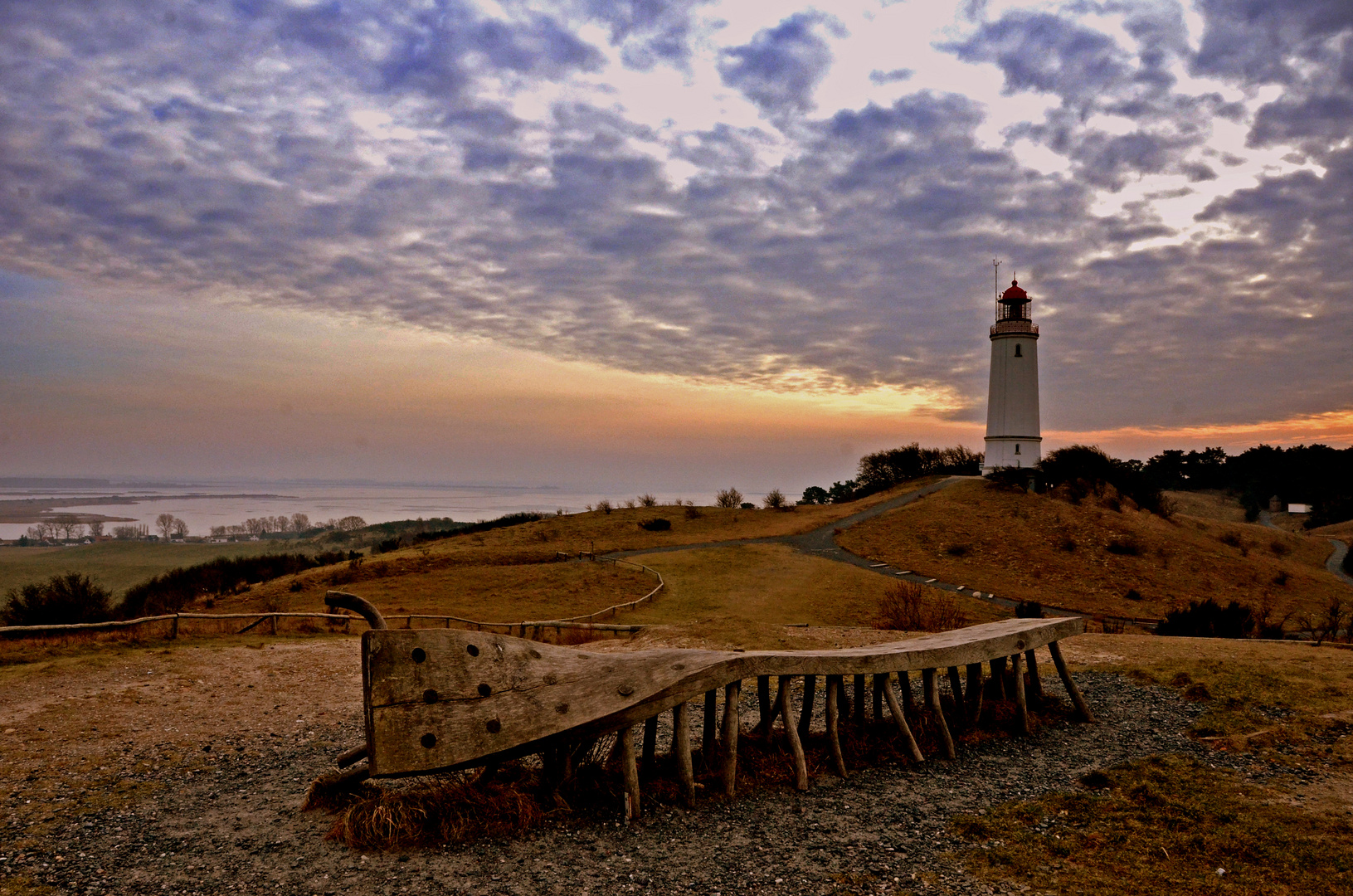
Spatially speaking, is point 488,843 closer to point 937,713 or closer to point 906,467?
point 937,713

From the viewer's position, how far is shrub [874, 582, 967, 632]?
834 inches

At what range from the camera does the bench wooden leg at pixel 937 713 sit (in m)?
8.09

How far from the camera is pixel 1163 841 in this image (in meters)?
5.92

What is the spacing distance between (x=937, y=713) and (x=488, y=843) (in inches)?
192

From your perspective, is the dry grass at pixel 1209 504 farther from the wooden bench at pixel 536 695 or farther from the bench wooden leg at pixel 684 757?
the bench wooden leg at pixel 684 757

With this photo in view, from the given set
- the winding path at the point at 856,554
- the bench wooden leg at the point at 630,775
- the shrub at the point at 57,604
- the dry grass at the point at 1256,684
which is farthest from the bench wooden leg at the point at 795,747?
the winding path at the point at 856,554

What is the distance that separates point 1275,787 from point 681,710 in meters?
5.78

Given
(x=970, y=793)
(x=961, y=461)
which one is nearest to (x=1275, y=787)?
(x=970, y=793)

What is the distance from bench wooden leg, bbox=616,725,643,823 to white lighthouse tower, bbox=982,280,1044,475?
4247cm

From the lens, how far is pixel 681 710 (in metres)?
6.69

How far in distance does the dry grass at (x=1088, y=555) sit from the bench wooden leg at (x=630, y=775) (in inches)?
958

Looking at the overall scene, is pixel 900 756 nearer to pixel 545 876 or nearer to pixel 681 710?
pixel 681 710

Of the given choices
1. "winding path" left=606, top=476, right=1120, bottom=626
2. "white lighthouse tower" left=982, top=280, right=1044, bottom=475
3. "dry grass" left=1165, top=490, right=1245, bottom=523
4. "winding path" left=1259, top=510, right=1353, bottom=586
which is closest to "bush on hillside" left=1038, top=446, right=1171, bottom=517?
"white lighthouse tower" left=982, top=280, right=1044, bottom=475

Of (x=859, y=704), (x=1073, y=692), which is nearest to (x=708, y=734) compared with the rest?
(x=859, y=704)
